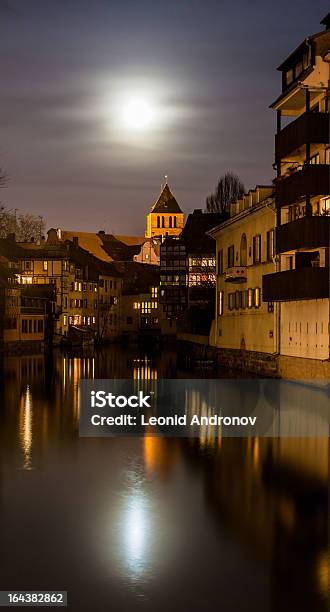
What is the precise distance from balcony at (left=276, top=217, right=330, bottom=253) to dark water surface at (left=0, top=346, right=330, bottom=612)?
1686cm

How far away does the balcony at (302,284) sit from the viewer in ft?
140

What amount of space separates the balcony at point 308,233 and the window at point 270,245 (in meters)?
7.00

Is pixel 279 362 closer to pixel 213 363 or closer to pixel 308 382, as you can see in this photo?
pixel 308 382

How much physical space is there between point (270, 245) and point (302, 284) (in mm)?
11266

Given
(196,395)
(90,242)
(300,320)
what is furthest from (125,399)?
(90,242)

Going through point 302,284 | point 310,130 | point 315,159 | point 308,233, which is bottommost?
point 302,284

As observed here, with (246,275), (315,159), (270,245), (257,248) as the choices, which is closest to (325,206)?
(315,159)

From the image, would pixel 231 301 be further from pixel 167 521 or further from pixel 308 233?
pixel 167 521

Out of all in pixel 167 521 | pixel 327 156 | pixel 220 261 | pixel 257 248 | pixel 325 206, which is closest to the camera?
pixel 167 521

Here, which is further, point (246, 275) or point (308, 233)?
point (246, 275)

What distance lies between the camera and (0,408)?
126 feet

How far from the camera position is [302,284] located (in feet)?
143

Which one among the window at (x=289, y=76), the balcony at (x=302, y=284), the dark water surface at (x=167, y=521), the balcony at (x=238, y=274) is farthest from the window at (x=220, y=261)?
the dark water surface at (x=167, y=521)

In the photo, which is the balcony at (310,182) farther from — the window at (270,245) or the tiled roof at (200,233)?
the tiled roof at (200,233)
